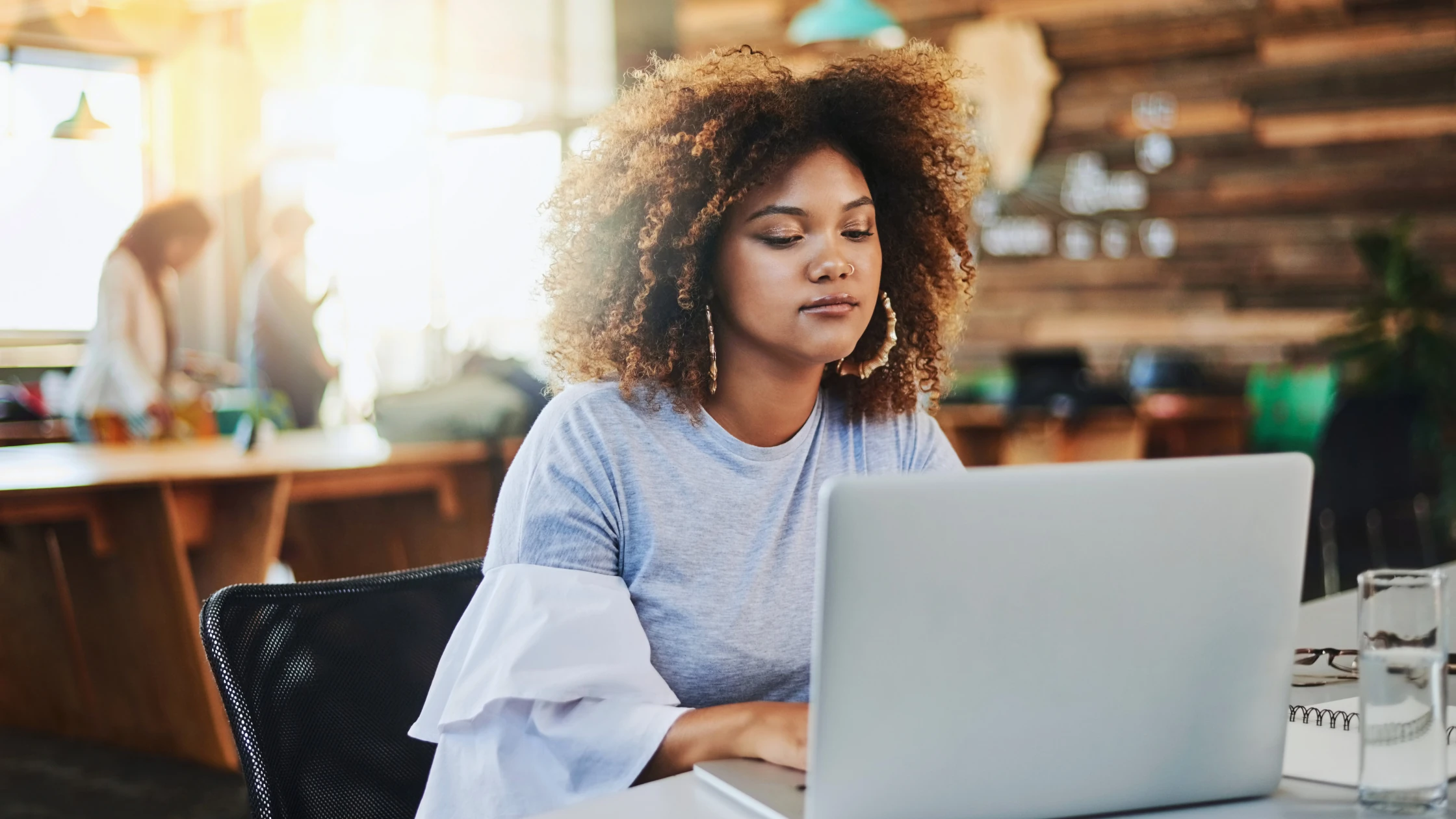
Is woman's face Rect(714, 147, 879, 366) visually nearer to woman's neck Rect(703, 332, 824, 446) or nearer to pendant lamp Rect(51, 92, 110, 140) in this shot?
woman's neck Rect(703, 332, 824, 446)

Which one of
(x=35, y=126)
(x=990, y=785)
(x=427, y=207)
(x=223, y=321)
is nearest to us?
(x=990, y=785)

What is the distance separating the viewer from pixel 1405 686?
0.90 m

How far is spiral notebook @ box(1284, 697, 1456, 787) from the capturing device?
3.28ft

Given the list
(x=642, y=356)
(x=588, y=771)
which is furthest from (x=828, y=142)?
(x=588, y=771)

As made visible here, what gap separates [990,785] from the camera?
848 millimetres

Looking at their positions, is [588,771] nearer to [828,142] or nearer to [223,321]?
[828,142]

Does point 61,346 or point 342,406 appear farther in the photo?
point 342,406

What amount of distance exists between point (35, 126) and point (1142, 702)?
28.3ft

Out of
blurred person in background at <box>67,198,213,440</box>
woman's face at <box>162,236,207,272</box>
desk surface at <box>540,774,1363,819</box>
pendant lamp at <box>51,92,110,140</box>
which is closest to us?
desk surface at <box>540,774,1363,819</box>

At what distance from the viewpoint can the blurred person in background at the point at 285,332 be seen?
5129mm

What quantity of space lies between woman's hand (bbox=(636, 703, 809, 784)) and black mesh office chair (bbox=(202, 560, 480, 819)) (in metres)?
0.30

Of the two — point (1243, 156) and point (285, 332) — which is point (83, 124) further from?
point (1243, 156)

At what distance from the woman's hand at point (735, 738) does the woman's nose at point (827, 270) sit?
1.53 ft

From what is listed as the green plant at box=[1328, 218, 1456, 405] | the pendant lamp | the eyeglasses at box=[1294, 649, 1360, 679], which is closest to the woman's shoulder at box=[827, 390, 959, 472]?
the eyeglasses at box=[1294, 649, 1360, 679]
